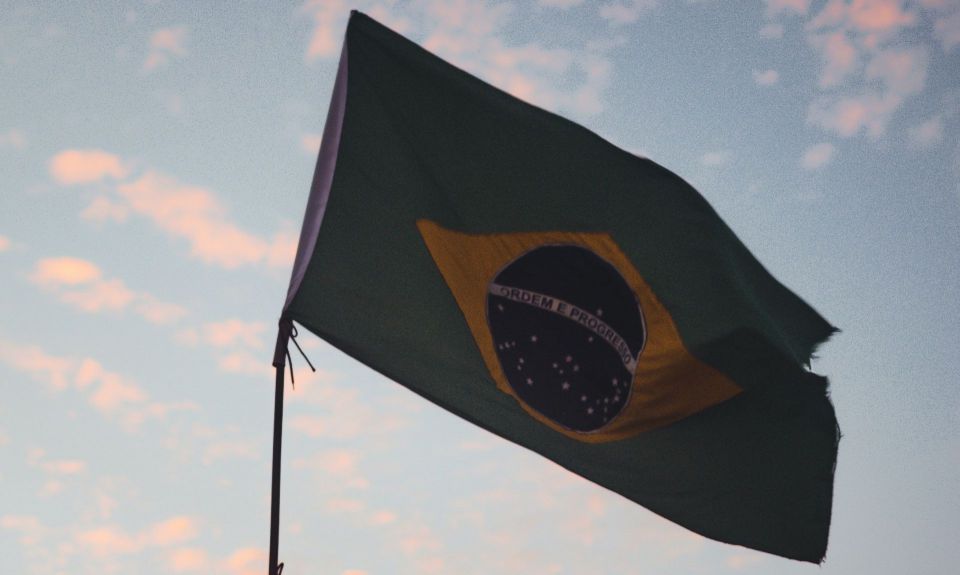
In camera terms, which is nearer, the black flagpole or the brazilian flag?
the black flagpole

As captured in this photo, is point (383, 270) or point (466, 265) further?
point (466, 265)

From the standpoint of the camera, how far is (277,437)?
5352 mm

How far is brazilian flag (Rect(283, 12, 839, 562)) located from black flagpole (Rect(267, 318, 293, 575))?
723mm

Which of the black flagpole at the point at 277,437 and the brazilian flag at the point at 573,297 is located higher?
the brazilian flag at the point at 573,297

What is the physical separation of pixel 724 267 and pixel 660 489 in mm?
1526

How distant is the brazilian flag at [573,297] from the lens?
6.56 m

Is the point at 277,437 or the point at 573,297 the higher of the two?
the point at 573,297

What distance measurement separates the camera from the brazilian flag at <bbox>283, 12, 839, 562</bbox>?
656 cm

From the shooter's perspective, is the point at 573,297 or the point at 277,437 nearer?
the point at 277,437

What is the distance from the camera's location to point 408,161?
268 inches

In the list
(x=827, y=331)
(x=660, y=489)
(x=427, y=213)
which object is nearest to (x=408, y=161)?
(x=427, y=213)

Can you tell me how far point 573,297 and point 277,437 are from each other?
254cm

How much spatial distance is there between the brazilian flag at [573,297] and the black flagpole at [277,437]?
0.72 m

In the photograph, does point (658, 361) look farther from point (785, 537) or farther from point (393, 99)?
point (393, 99)
